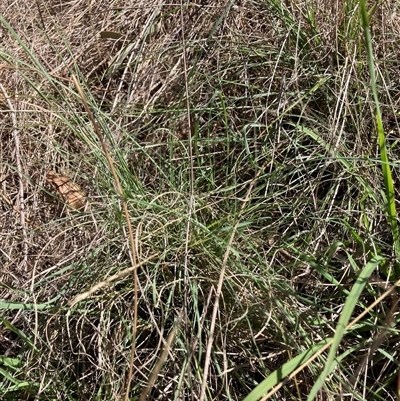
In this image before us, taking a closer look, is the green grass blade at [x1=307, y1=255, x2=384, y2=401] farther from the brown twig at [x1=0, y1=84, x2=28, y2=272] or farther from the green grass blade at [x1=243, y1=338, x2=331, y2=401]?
the brown twig at [x1=0, y1=84, x2=28, y2=272]

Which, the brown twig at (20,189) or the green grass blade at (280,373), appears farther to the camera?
the brown twig at (20,189)

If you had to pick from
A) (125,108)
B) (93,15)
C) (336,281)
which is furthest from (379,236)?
(93,15)

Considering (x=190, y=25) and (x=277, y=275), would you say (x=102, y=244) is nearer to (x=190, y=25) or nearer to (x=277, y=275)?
(x=277, y=275)

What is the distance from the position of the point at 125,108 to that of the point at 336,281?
0.73 m

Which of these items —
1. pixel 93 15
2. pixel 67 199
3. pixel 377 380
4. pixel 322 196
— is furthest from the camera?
pixel 93 15

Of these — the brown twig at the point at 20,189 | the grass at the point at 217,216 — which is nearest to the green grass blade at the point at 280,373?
the grass at the point at 217,216

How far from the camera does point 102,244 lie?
1284 mm

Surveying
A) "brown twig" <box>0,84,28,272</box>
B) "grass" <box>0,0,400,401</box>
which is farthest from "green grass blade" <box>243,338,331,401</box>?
"brown twig" <box>0,84,28,272</box>

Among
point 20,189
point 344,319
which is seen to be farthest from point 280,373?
point 20,189

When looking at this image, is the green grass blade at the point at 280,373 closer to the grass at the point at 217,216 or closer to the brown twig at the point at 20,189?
the grass at the point at 217,216

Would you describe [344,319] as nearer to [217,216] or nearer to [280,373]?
[280,373]

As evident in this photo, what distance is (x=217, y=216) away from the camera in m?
1.34

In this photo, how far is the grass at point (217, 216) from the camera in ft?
3.84

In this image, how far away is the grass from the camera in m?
1.17
